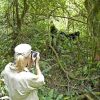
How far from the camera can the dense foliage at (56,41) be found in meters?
7.40

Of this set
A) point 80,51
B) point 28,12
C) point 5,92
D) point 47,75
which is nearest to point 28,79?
point 5,92

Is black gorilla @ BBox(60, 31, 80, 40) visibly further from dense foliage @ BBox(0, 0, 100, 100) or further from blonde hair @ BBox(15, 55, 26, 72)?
blonde hair @ BBox(15, 55, 26, 72)

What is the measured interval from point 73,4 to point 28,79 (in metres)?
4.61

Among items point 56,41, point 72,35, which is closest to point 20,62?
point 56,41

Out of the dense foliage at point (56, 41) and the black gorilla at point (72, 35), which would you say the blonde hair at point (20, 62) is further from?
the black gorilla at point (72, 35)

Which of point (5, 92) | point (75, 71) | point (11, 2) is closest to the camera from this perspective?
point (5, 92)

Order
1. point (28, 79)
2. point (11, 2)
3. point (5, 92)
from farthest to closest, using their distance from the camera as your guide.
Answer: point (11, 2)
point (5, 92)
point (28, 79)

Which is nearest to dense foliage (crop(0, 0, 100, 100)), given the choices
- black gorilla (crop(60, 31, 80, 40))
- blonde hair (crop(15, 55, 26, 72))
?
black gorilla (crop(60, 31, 80, 40))

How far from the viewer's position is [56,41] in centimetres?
909

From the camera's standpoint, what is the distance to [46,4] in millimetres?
8711

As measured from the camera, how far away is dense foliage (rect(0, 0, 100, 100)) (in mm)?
7402

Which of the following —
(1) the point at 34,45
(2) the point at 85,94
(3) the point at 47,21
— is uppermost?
(3) the point at 47,21

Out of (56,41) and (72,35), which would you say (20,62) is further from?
(72,35)

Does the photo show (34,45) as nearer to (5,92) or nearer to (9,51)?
(9,51)
